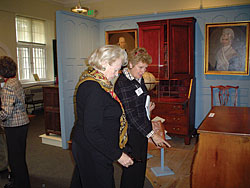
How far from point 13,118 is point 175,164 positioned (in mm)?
2445

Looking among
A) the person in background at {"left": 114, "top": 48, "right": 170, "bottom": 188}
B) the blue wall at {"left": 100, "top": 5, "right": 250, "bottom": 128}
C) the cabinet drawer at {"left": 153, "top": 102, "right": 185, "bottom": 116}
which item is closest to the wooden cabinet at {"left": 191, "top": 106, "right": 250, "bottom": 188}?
the person in background at {"left": 114, "top": 48, "right": 170, "bottom": 188}

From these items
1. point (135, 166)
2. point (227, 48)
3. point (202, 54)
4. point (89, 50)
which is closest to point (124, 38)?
point (89, 50)

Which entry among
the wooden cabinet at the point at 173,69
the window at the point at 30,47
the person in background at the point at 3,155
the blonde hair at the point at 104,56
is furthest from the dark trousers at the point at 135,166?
the window at the point at 30,47

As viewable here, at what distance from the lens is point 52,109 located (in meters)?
4.81

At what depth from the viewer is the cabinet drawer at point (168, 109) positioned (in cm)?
450

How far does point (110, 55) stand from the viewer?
5.57 feet

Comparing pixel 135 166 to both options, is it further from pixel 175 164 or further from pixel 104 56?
pixel 175 164

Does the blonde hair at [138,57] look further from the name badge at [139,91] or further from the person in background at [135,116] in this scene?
the name badge at [139,91]

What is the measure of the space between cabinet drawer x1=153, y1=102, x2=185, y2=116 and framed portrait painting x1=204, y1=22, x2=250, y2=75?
103cm

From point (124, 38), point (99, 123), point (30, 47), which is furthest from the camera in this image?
point (30, 47)

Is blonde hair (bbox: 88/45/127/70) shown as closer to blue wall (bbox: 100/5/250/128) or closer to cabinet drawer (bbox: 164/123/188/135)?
cabinet drawer (bbox: 164/123/188/135)

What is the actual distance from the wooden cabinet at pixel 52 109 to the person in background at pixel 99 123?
3.17 metres

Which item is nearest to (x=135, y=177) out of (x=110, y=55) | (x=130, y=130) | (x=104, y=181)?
(x=130, y=130)

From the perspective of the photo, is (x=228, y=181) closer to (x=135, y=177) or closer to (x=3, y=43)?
(x=135, y=177)
